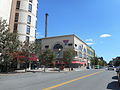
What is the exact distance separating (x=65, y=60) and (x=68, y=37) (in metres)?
22.1

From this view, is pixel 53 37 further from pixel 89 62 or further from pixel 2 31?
pixel 2 31

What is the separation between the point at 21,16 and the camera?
3353 cm

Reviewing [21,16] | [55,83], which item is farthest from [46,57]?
[55,83]

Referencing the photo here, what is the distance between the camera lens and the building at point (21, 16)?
30513mm

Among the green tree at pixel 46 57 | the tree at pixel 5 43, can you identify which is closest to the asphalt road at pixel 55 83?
the tree at pixel 5 43

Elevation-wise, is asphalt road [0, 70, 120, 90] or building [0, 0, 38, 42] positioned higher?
building [0, 0, 38, 42]

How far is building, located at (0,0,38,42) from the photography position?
100 ft

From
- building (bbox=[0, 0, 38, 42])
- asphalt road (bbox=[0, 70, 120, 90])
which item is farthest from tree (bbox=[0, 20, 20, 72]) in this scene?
building (bbox=[0, 0, 38, 42])

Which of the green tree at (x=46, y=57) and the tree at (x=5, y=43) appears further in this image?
the green tree at (x=46, y=57)

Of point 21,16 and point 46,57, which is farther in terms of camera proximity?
point 21,16

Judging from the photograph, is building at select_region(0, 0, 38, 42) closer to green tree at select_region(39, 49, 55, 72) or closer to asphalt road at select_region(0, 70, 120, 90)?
green tree at select_region(39, 49, 55, 72)

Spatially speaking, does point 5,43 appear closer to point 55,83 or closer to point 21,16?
point 55,83

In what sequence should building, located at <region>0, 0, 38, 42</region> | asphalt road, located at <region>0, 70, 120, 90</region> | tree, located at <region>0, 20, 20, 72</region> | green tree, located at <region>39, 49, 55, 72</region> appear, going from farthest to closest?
green tree, located at <region>39, 49, 55, 72</region>
building, located at <region>0, 0, 38, 42</region>
tree, located at <region>0, 20, 20, 72</region>
asphalt road, located at <region>0, 70, 120, 90</region>

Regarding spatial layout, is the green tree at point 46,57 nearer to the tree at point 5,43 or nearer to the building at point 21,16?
the building at point 21,16
